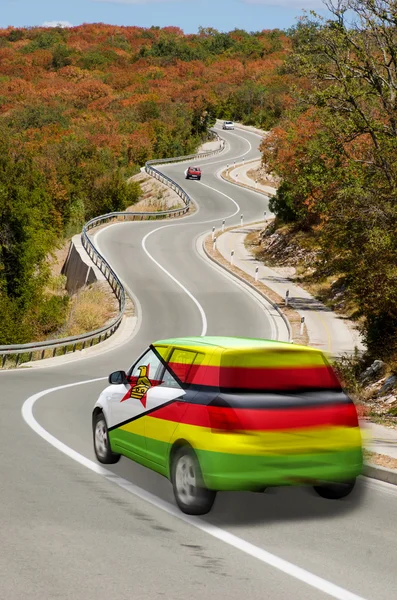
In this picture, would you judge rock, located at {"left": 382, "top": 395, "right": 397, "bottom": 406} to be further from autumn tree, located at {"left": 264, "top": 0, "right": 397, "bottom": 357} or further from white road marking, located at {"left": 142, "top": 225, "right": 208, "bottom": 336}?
white road marking, located at {"left": 142, "top": 225, "right": 208, "bottom": 336}

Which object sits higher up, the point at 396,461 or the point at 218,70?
the point at 218,70

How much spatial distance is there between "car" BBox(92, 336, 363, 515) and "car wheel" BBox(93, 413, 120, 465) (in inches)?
49.0

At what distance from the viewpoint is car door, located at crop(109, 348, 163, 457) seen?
879cm

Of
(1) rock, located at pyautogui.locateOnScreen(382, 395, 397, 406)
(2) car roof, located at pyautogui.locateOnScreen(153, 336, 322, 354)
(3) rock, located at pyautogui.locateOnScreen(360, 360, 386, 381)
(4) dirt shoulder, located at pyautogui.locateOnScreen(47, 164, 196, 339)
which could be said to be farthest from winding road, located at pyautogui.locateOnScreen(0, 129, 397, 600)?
(4) dirt shoulder, located at pyautogui.locateOnScreen(47, 164, 196, 339)

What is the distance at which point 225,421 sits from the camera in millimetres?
7363

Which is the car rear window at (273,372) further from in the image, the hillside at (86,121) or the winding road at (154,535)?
the hillside at (86,121)

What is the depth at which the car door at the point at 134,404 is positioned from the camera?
8.79 metres

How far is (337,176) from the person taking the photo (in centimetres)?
2447

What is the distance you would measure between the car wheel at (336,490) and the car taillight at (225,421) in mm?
1339

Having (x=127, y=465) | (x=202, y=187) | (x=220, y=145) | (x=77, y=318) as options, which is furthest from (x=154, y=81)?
(x=127, y=465)

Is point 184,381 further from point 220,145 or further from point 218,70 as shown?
point 218,70

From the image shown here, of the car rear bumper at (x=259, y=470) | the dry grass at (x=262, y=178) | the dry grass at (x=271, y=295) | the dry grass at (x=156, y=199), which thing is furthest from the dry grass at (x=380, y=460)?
the dry grass at (x=262, y=178)

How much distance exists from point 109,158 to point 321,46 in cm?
7126

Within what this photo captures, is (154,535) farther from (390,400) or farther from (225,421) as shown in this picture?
(390,400)
